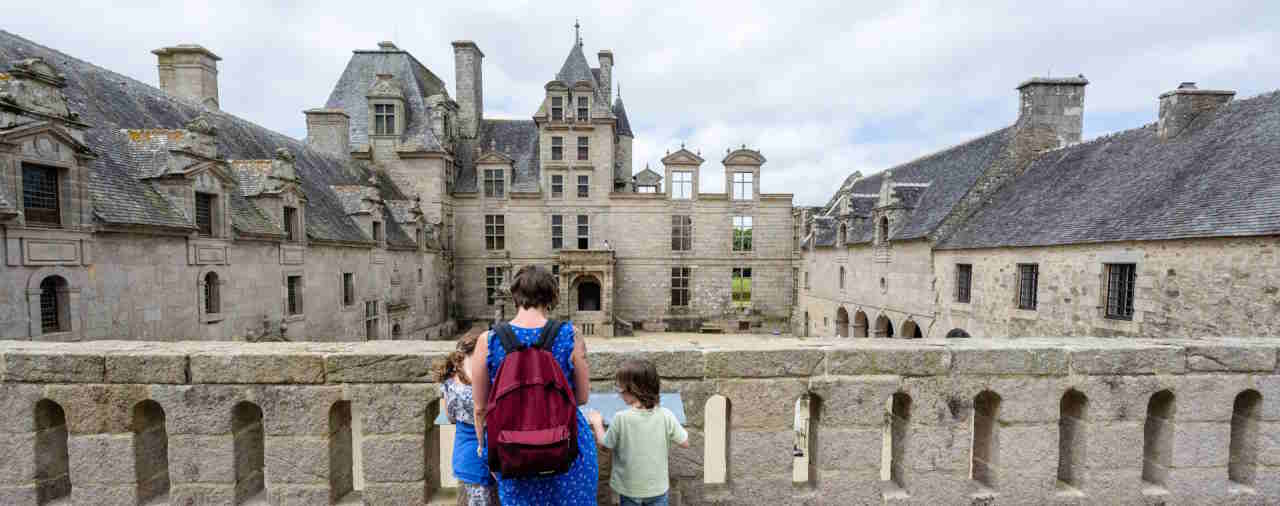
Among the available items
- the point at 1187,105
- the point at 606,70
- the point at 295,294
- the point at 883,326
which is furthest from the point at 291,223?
the point at 1187,105

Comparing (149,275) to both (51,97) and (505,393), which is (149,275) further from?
(505,393)

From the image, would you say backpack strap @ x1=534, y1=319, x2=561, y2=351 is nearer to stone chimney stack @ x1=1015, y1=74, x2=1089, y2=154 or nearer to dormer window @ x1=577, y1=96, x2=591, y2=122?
stone chimney stack @ x1=1015, y1=74, x2=1089, y2=154

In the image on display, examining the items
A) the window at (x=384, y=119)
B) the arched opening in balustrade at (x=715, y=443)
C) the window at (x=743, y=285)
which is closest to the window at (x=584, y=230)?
the window at (x=743, y=285)

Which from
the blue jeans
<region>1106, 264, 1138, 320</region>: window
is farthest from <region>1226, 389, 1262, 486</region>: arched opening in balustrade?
<region>1106, 264, 1138, 320</region>: window

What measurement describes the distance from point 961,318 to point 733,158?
1319cm

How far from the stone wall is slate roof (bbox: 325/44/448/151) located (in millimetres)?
24139

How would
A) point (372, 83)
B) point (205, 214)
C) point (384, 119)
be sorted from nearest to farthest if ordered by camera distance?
point (205, 214), point (384, 119), point (372, 83)

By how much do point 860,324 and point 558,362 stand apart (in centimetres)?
2265

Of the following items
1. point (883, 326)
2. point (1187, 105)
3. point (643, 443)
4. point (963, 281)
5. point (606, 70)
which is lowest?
point (883, 326)

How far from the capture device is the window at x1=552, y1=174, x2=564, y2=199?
25.8 m

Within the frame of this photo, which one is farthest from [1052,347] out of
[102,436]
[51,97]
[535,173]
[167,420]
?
[535,173]

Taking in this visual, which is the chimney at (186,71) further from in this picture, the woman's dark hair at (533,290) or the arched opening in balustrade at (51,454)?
the woman's dark hair at (533,290)

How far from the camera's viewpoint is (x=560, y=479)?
2553 millimetres

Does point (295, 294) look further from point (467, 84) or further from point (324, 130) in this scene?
point (467, 84)
